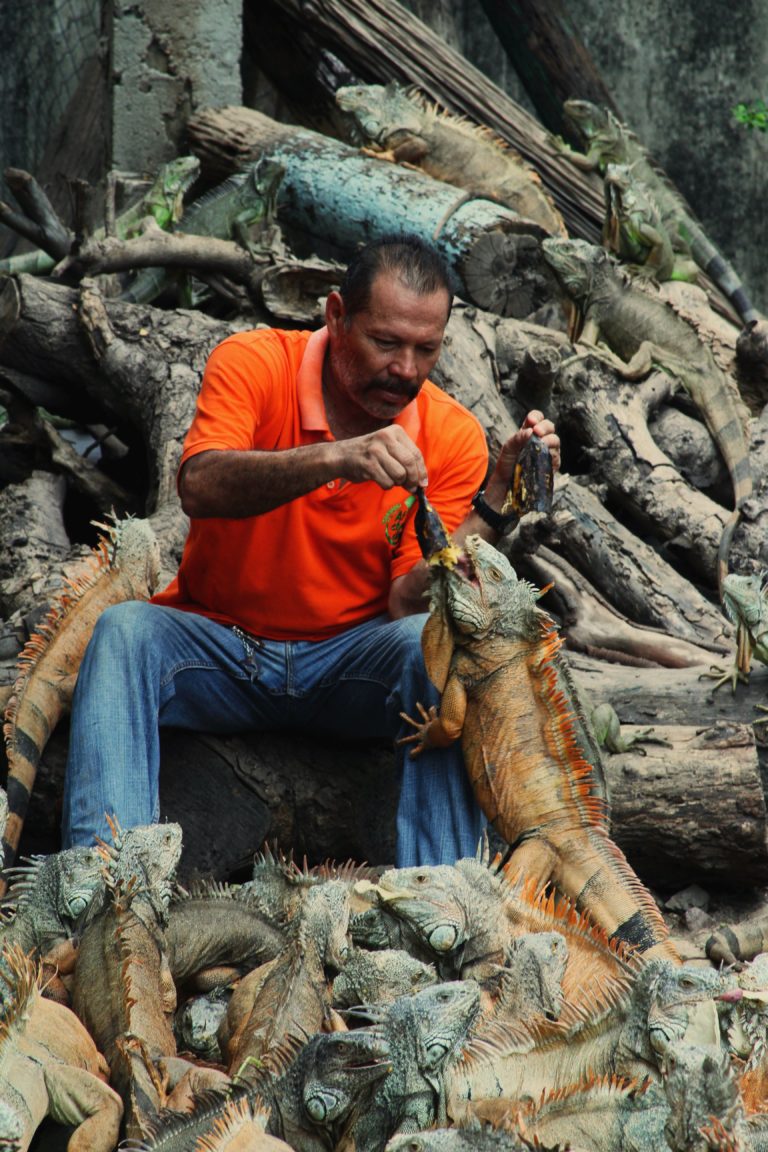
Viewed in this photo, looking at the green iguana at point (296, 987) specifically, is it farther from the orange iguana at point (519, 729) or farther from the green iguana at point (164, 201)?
the green iguana at point (164, 201)

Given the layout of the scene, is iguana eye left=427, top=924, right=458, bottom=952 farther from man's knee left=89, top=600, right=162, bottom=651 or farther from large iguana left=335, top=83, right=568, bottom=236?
large iguana left=335, top=83, right=568, bottom=236

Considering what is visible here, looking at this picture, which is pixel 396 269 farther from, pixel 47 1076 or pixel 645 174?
pixel 645 174

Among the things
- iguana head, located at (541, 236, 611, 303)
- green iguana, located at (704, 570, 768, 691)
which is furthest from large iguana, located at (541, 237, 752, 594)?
green iguana, located at (704, 570, 768, 691)

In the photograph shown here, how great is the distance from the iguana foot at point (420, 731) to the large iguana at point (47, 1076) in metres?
1.52

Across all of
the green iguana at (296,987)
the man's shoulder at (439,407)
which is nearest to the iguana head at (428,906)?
the green iguana at (296,987)

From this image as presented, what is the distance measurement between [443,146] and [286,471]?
536 cm

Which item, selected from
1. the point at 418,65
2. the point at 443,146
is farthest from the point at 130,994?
the point at 418,65

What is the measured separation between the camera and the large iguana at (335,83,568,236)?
28.9ft

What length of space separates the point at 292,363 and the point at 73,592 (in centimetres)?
115

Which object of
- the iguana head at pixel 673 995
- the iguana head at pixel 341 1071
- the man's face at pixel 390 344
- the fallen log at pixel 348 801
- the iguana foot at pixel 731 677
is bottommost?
the fallen log at pixel 348 801

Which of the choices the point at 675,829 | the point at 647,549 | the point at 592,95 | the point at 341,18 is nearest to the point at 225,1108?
Answer: the point at 675,829

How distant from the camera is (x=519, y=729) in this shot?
453cm

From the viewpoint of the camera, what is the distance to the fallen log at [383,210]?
7875 millimetres

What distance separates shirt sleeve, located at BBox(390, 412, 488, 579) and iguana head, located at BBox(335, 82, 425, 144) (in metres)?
→ 4.29
